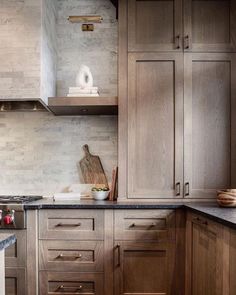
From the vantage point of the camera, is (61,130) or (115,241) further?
(61,130)

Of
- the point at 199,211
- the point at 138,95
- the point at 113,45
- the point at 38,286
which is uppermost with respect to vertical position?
the point at 113,45

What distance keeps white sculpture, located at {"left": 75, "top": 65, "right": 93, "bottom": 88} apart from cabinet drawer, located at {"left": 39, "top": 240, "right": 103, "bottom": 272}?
120cm

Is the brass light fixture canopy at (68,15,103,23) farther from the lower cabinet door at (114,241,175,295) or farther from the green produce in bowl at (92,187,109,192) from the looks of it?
the lower cabinet door at (114,241,175,295)

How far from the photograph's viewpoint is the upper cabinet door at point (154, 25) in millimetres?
3014

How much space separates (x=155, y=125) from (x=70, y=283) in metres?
1.28

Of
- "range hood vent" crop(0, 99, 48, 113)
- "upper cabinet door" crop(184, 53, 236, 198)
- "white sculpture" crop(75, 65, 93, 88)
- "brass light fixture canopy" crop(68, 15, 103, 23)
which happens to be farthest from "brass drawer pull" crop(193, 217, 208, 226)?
"brass light fixture canopy" crop(68, 15, 103, 23)

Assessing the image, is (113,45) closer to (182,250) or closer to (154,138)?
(154,138)

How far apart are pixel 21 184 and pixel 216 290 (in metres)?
1.90

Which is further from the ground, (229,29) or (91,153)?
(229,29)

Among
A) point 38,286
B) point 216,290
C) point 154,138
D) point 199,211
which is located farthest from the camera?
point 154,138

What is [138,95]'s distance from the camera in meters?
3.03

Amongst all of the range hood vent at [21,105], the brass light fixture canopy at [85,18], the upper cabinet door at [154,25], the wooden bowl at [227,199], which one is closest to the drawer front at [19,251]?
the range hood vent at [21,105]

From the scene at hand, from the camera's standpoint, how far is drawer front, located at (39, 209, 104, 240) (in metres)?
2.75

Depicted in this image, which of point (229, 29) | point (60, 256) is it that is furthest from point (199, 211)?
point (229, 29)
